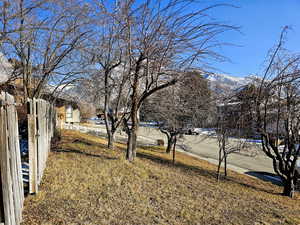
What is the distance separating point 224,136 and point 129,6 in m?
6.64

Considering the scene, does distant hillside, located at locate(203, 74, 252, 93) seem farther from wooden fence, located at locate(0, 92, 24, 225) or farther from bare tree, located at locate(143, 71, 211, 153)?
wooden fence, located at locate(0, 92, 24, 225)

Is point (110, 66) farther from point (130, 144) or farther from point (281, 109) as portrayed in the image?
point (281, 109)

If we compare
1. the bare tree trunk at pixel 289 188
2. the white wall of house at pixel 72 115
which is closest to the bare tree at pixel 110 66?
the bare tree trunk at pixel 289 188

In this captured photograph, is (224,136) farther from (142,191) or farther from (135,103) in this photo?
(142,191)

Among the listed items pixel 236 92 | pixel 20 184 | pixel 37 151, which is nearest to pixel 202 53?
pixel 236 92

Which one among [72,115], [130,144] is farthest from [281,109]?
[72,115]

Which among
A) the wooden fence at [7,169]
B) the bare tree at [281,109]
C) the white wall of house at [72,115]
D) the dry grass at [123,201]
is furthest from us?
the white wall of house at [72,115]

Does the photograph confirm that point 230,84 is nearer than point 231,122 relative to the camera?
Yes

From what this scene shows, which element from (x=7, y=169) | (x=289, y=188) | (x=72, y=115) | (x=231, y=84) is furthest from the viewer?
(x=72, y=115)

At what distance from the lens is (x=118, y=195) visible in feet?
12.3

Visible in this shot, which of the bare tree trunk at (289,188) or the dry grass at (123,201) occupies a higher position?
the dry grass at (123,201)

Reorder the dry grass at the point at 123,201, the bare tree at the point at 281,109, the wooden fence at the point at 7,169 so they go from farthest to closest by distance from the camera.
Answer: the bare tree at the point at 281,109 → the dry grass at the point at 123,201 → the wooden fence at the point at 7,169

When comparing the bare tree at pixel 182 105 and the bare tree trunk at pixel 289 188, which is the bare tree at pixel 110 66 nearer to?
the bare tree at pixel 182 105

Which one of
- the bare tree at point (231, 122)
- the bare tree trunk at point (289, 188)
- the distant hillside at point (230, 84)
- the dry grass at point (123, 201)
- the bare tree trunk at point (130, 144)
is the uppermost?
the distant hillside at point (230, 84)
